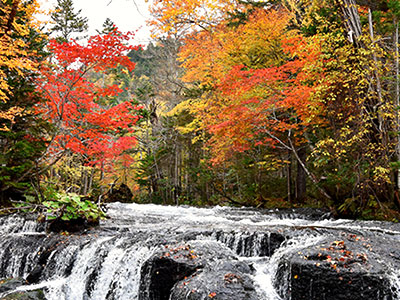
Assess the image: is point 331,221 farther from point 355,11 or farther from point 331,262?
point 355,11

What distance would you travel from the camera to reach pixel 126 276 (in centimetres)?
598

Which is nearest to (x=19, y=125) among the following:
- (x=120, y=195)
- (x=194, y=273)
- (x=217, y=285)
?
(x=120, y=195)

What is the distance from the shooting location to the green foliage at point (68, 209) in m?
8.17

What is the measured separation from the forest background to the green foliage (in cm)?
7

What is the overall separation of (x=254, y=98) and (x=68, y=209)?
735 cm

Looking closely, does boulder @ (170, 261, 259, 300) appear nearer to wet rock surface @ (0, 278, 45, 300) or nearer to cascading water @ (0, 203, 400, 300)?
cascading water @ (0, 203, 400, 300)

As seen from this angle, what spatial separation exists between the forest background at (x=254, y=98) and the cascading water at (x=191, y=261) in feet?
4.93

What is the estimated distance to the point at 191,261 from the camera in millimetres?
5230

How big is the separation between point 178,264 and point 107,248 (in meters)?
2.42

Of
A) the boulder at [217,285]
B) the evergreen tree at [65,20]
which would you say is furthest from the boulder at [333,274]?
the evergreen tree at [65,20]

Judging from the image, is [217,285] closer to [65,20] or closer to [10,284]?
[10,284]

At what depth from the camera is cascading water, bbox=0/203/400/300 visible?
4594 millimetres

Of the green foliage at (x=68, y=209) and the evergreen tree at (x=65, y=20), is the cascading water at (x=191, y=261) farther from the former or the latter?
the evergreen tree at (x=65, y=20)

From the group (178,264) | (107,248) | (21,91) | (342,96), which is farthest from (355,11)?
(21,91)
